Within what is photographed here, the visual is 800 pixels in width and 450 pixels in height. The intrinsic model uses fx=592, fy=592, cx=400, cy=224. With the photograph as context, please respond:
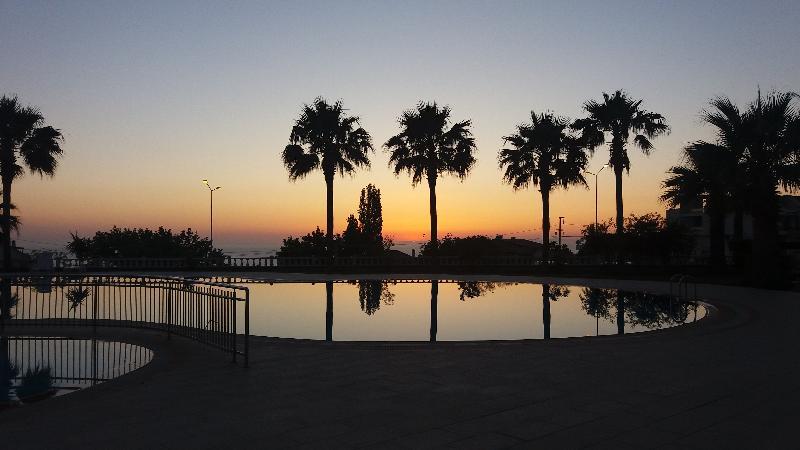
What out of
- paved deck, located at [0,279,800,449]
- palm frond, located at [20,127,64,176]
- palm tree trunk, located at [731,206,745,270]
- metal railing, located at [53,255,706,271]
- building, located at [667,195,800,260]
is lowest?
paved deck, located at [0,279,800,449]

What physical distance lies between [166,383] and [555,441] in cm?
463

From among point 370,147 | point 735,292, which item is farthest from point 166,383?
point 370,147

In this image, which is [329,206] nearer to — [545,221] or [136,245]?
[545,221]

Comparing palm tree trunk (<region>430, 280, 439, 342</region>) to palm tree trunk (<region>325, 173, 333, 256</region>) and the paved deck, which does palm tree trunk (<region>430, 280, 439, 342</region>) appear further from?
palm tree trunk (<region>325, 173, 333, 256</region>)

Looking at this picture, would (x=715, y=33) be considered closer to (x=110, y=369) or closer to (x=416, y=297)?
(x=416, y=297)

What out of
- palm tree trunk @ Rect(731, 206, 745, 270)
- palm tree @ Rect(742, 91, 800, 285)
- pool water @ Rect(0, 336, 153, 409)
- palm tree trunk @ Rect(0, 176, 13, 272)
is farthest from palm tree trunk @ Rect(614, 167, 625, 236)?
palm tree trunk @ Rect(0, 176, 13, 272)

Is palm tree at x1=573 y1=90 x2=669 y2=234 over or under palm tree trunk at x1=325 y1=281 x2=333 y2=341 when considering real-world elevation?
over

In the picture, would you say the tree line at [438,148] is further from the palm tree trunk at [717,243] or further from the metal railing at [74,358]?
the metal railing at [74,358]

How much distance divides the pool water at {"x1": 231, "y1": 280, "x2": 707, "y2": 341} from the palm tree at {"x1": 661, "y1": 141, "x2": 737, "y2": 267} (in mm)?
5348

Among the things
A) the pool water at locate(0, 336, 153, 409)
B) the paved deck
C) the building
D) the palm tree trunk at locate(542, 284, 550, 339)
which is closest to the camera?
the paved deck

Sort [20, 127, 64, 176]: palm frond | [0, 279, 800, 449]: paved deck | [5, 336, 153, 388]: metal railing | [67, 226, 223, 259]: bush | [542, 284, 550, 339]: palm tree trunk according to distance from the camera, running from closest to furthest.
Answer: [0, 279, 800, 449]: paved deck, [5, 336, 153, 388]: metal railing, [542, 284, 550, 339]: palm tree trunk, [20, 127, 64, 176]: palm frond, [67, 226, 223, 259]: bush

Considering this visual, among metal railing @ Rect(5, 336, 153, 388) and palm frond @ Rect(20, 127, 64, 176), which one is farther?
palm frond @ Rect(20, 127, 64, 176)

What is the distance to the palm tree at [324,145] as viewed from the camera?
34062 millimetres

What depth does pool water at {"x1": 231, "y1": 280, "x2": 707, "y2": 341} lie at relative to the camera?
42.3 ft
